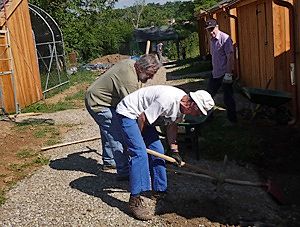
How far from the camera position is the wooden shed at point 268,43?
330 inches

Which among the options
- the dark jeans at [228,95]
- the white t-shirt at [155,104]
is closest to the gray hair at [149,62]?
the white t-shirt at [155,104]

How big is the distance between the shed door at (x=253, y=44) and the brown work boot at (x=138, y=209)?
6289mm

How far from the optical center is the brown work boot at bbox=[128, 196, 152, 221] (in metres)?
4.98

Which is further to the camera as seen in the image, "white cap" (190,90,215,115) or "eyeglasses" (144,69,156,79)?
"eyeglasses" (144,69,156,79)

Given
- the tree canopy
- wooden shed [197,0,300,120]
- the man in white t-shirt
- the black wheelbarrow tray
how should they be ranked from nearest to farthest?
the man in white t-shirt → the black wheelbarrow tray → wooden shed [197,0,300,120] → the tree canopy

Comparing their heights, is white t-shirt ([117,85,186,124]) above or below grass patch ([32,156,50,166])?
above

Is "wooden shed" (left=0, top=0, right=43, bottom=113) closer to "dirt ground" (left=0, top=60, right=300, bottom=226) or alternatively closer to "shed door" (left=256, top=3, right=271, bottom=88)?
"dirt ground" (left=0, top=60, right=300, bottom=226)

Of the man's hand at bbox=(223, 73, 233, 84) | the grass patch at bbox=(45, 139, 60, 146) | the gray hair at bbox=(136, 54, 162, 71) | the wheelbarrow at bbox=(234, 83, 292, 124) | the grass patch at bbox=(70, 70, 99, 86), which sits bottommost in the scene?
the grass patch at bbox=(45, 139, 60, 146)

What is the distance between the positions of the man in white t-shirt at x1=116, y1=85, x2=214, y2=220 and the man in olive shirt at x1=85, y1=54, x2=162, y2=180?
0.56 metres

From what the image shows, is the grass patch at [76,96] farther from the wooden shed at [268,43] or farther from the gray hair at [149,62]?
the gray hair at [149,62]

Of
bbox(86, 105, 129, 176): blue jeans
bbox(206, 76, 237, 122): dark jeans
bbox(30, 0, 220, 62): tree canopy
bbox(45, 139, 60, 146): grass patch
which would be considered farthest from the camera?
bbox(30, 0, 220, 62): tree canopy

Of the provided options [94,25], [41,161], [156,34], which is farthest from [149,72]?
[156,34]

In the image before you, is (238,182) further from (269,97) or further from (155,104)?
(269,97)

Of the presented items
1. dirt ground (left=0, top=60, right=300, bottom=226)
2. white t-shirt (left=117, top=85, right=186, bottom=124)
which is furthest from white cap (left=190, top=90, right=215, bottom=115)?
dirt ground (left=0, top=60, right=300, bottom=226)
